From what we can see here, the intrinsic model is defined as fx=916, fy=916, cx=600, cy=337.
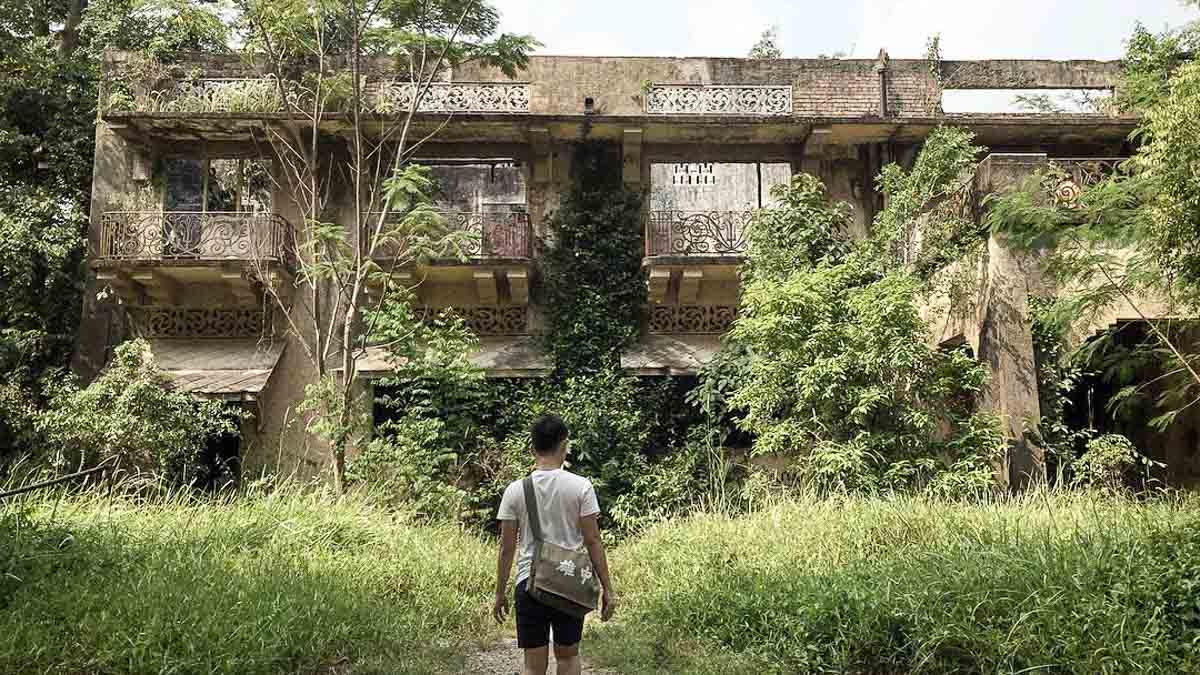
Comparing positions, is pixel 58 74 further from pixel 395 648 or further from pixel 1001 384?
pixel 1001 384

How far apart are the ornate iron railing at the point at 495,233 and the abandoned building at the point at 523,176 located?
3 cm

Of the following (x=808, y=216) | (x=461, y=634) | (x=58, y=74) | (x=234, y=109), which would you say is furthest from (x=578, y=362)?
(x=58, y=74)

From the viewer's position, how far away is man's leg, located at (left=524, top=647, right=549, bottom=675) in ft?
14.3

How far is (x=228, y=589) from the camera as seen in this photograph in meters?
6.15

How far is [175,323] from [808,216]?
32.9ft

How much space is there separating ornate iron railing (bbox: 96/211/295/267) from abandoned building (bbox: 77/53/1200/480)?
33mm

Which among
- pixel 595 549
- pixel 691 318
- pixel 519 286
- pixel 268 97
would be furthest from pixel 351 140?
pixel 595 549

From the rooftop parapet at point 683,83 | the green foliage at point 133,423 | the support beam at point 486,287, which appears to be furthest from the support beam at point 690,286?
the green foliage at point 133,423

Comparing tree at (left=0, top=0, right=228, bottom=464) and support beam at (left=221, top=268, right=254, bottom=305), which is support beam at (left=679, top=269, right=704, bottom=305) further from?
tree at (left=0, top=0, right=228, bottom=464)

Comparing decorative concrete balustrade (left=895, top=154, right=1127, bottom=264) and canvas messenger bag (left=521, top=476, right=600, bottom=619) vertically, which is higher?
decorative concrete balustrade (left=895, top=154, right=1127, bottom=264)

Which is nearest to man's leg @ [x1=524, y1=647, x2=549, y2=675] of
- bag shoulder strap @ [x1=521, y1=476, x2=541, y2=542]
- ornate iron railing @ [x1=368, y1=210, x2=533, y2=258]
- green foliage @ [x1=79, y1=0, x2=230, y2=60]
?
bag shoulder strap @ [x1=521, y1=476, x2=541, y2=542]

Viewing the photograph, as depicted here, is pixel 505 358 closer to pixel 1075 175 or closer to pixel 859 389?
pixel 859 389

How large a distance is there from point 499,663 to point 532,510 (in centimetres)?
223

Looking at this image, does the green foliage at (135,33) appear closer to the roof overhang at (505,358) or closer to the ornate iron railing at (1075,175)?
the roof overhang at (505,358)
